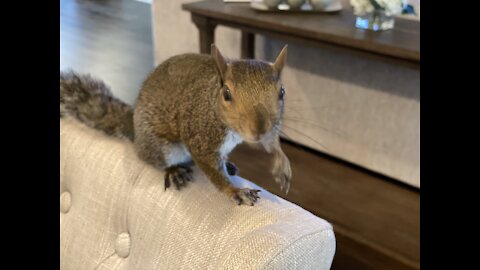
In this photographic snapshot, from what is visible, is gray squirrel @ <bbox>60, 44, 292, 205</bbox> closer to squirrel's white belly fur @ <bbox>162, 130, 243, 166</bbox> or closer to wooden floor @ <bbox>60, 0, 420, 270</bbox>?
squirrel's white belly fur @ <bbox>162, 130, 243, 166</bbox>

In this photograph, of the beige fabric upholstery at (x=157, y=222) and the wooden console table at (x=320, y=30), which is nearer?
the beige fabric upholstery at (x=157, y=222)

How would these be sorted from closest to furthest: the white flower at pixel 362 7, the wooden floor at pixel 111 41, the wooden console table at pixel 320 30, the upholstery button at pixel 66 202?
1. the upholstery button at pixel 66 202
2. the wooden console table at pixel 320 30
3. the white flower at pixel 362 7
4. the wooden floor at pixel 111 41

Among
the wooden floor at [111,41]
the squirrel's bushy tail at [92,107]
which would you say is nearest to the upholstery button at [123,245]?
the squirrel's bushy tail at [92,107]

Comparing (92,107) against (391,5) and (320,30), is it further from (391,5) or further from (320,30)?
(391,5)

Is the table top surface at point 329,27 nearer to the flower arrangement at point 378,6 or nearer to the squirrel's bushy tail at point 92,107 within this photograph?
the flower arrangement at point 378,6

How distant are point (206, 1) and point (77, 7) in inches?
153

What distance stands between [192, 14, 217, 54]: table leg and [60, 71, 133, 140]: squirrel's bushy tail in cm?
102

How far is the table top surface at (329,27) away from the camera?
5.12ft
